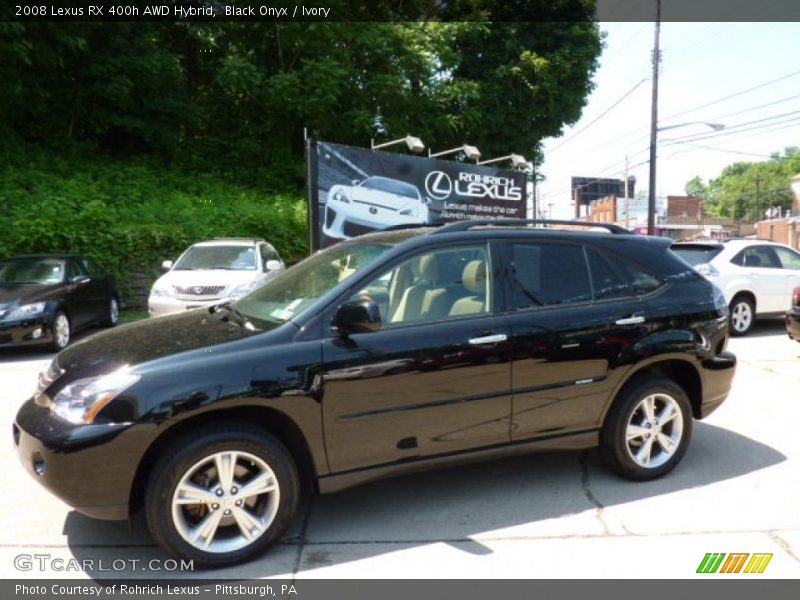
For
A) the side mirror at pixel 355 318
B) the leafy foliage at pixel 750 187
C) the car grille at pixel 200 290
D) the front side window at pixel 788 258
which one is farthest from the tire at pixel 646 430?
the leafy foliage at pixel 750 187

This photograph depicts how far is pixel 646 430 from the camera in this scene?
14.3 ft

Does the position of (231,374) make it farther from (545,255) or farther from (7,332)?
(7,332)

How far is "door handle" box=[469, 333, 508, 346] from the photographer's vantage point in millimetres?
3764

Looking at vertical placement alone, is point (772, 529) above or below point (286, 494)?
below

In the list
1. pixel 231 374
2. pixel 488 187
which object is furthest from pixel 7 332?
pixel 488 187

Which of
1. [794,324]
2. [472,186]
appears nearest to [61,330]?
[794,324]

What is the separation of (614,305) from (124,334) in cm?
306

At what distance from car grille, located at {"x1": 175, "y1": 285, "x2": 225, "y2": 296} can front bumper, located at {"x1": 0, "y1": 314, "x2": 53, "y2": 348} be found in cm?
201

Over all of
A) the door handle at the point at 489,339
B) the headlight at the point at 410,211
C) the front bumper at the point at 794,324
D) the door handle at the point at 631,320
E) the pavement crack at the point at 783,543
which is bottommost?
the pavement crack at the point at 783,543

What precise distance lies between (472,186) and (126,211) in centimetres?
976

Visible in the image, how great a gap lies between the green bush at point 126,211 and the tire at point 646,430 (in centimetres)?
1210

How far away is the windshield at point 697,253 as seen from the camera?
35.5 feet

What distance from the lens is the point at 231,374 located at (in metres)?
3.26

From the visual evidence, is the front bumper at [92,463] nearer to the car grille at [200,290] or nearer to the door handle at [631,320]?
the door handle at [631,320]
